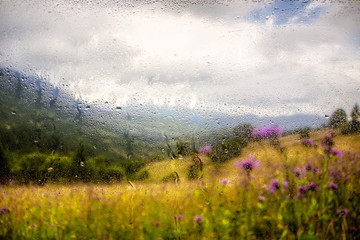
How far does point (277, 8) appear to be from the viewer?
236 centimetres

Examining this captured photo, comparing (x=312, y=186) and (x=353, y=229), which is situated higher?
(x=312, y=186)

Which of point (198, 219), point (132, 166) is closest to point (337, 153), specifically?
point (198, 219)

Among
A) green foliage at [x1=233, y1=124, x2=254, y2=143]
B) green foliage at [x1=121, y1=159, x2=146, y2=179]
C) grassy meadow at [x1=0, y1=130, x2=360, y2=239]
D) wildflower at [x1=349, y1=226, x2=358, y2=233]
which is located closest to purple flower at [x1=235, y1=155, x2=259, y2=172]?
grassy meadow at [x1=0, y1=130, x2=360, y2=239]

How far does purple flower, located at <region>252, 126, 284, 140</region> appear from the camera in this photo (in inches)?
84.9

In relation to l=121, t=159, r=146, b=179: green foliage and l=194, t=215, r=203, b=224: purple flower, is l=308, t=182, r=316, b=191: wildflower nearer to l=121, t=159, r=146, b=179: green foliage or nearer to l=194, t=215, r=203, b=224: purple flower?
l=194, t=215, r=203, b=224: purple flower

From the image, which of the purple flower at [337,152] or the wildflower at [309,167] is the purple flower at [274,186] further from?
the purple flower at [337,152]

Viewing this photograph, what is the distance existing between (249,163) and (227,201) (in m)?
0.40

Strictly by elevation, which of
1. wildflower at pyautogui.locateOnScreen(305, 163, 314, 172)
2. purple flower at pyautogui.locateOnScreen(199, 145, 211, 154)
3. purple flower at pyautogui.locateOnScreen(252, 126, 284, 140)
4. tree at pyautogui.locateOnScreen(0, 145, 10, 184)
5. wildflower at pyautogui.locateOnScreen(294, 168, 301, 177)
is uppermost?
purple flower at pyautogui.locateOnScreen(252, 126, 284, 140)

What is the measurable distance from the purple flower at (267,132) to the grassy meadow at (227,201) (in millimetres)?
59

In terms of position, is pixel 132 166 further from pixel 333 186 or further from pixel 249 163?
pixel 333 186

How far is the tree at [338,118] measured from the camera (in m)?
2.17

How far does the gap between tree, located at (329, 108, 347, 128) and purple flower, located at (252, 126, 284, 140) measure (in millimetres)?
483

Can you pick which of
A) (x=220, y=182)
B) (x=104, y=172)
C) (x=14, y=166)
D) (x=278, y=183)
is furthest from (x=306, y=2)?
(x=14, y=166)

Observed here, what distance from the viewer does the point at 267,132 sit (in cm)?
217
